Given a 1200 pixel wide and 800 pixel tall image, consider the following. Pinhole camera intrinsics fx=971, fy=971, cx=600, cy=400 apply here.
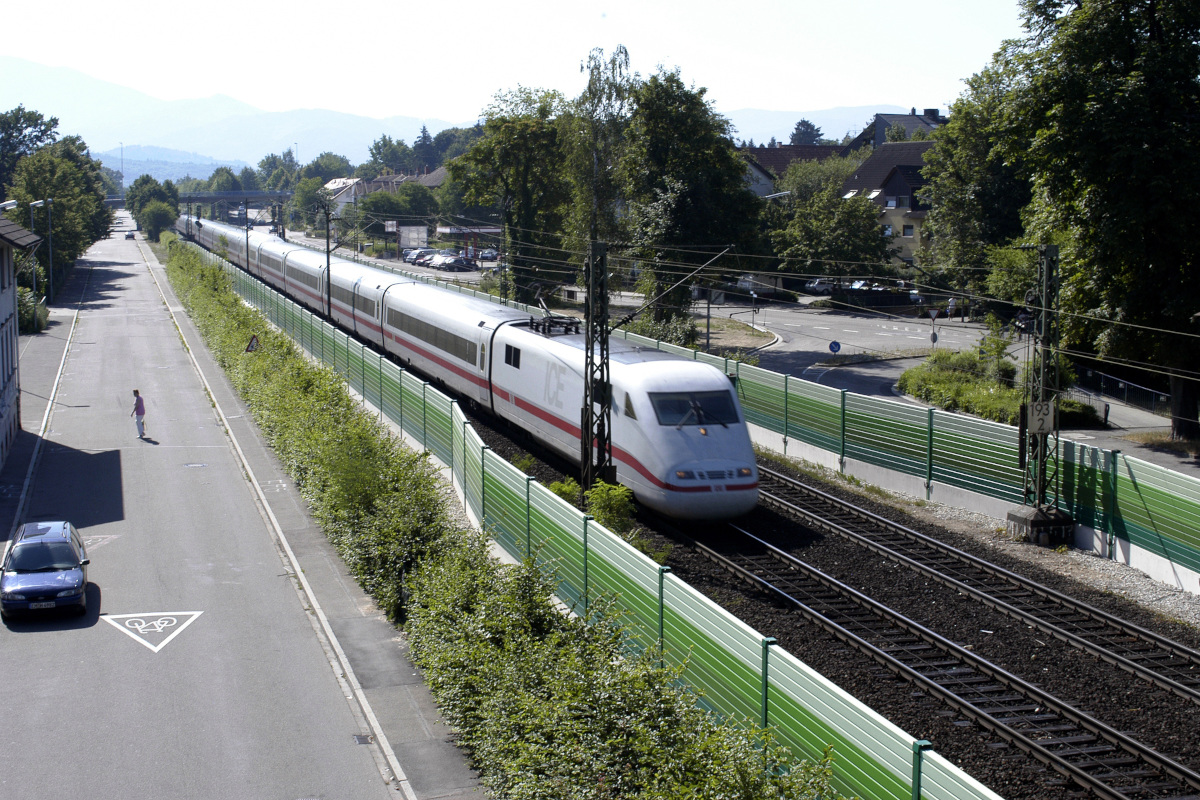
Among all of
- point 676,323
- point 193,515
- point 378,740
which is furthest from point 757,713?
point 676,323

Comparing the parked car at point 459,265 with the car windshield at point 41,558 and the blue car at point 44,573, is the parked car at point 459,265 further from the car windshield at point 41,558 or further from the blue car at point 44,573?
the car windshield at point 41,558

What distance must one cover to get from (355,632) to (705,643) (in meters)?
7.05

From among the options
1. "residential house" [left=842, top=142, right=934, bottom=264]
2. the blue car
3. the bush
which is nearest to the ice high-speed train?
the blue car

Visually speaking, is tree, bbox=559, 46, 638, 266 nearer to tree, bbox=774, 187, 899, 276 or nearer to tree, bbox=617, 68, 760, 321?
tree, bbox=617, 68, 760, 321

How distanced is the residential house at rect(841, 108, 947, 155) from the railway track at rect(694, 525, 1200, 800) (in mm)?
107240

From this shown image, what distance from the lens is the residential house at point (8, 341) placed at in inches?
1132

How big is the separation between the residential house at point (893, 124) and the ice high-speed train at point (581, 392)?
95921mm

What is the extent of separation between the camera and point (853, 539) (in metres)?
18.5

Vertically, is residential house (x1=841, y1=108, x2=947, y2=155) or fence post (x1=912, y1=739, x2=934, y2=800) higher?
residential house (x1=841, y1=108, x2=947, y2=155)

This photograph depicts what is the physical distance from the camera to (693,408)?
1814 centimetres

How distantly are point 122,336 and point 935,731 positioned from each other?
5098 centimetres

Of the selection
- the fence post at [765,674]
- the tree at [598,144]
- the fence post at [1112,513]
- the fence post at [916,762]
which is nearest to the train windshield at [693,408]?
the fence post at [1112,513]

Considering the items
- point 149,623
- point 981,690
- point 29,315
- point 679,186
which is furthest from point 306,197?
point 981,690

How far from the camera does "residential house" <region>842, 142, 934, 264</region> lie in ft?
261
